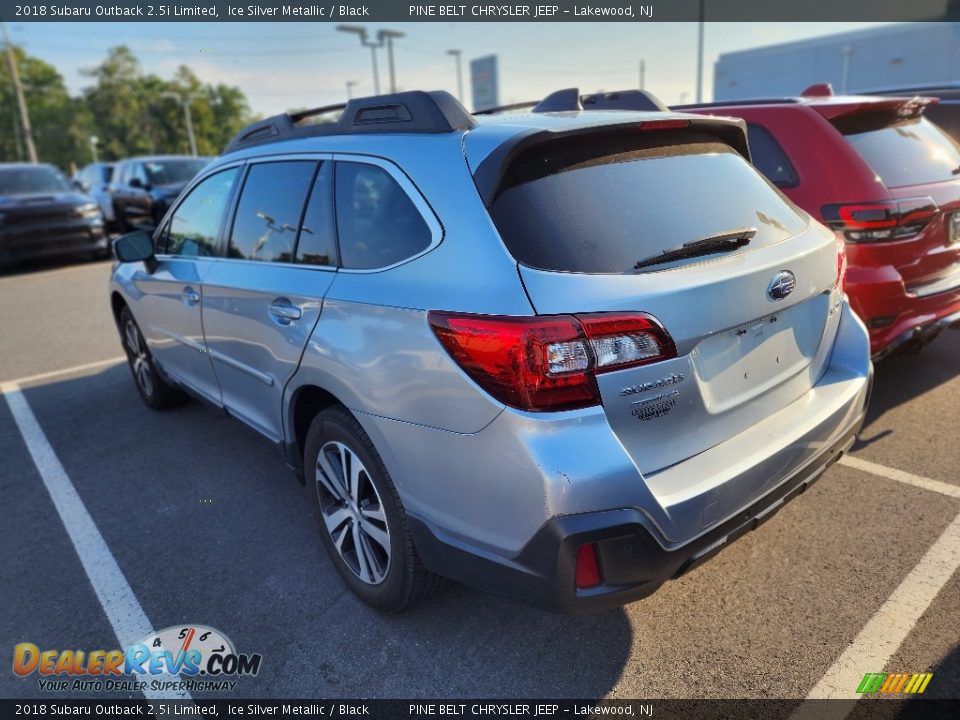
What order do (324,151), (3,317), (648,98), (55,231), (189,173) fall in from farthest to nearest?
1. (189,173)
2. (55,231)
3. (3,317)
4. (648,98)
5. (324,151)

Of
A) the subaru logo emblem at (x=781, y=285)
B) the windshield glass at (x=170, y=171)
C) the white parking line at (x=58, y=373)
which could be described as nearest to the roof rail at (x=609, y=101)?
the subaru logo emblem at (x=781, y=285)

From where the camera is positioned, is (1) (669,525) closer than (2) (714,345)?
Yes

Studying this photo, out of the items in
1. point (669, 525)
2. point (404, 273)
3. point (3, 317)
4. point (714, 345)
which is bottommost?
point (3, 317)

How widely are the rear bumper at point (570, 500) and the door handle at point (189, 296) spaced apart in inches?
72.5

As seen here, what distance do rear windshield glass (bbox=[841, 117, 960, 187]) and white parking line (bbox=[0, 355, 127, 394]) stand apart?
632 centimetres

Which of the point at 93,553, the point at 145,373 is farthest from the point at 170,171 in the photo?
the point at 93,553

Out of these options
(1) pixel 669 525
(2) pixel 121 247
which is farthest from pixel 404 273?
(2) pixel 121 247

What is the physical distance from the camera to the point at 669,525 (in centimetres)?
189

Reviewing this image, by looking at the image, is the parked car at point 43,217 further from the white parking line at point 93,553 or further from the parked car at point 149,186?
the white parking line at point 93,553

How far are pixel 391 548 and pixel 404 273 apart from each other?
978 mm

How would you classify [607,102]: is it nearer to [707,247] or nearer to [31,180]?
[707,247]

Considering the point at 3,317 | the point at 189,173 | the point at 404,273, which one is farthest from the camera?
the point at 189,173

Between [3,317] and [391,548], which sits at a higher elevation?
[391,548]

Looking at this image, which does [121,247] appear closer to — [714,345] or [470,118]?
[470,118]
